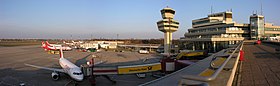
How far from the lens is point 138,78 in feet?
95.1

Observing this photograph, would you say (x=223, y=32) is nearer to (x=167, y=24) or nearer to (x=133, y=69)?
(x=167, y=24)

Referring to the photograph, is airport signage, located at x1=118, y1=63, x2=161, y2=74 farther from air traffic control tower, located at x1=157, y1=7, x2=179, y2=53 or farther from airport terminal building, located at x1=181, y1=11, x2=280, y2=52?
air traffic control tower, located at x1=157, y1=7, x2=179, y2=53

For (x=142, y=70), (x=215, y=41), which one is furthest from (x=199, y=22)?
(x=142, y=70)

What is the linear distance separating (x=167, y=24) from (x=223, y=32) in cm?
2027

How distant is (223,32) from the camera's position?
64.9 m

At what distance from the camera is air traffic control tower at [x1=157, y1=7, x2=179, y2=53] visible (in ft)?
243

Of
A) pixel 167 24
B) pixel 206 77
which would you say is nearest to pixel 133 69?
pixel 206 77

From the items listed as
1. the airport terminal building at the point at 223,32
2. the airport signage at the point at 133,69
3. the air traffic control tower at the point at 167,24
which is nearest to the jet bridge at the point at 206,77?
the airport signage at the point at 133,69

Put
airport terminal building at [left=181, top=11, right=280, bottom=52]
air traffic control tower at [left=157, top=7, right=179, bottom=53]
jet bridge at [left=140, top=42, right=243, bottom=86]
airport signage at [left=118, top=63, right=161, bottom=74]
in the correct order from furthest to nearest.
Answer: air traffic control tower at [left=157, top=7, right=179, bottom=53] < airport terminal building at [left=181, top=11, right=280, bottom=52] < airport signage at [left=118, top=63, right=161, bottom=74] < jet bridge at [left=140, top=42, right=243, bottom=86]

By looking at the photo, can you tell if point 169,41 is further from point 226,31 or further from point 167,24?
point 226,31

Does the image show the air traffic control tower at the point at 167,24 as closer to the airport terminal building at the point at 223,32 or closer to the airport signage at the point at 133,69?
the airport terminal building at the point at 223,32

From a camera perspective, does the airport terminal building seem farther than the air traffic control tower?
No

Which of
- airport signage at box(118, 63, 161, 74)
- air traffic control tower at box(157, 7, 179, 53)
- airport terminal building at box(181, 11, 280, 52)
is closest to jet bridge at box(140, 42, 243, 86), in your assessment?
airport signage at box(118, 63, 161, 74)

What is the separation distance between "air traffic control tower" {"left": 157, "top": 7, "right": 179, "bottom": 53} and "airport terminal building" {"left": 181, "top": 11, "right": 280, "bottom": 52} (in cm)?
650
